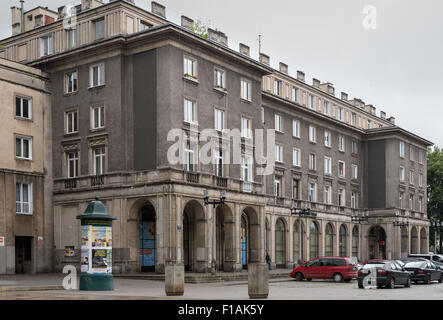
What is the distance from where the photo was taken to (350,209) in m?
72.7

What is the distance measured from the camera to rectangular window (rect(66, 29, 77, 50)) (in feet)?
156

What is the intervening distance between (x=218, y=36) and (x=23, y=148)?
18.1m

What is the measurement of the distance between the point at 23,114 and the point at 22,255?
944 centimetres

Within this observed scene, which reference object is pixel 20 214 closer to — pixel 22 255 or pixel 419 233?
pixel 22 255

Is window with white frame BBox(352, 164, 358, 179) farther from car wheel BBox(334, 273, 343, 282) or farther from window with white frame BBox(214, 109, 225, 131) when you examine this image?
car wheel BBox(334, 273, 343, 282)

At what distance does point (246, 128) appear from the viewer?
1970 inches

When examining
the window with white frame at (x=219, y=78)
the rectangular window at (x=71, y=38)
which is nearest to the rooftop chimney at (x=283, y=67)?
the window with white frame at (x=219, y=78)

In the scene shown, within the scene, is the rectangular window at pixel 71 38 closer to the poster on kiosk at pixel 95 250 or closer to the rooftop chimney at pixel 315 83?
the poster on kiosk at pixel 95 250

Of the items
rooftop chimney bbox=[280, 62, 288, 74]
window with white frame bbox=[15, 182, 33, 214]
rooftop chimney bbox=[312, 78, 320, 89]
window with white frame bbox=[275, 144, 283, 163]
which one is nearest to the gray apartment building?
window with white frame bbox=[15, 182, 33, 214]

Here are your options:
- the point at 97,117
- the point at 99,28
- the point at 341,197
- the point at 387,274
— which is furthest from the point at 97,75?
the point at 341,197

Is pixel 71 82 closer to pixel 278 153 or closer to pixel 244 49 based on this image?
pixel 244 49

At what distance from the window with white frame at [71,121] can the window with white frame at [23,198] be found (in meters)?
4.76

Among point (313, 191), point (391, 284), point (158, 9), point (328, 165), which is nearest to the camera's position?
point (391, 284)
